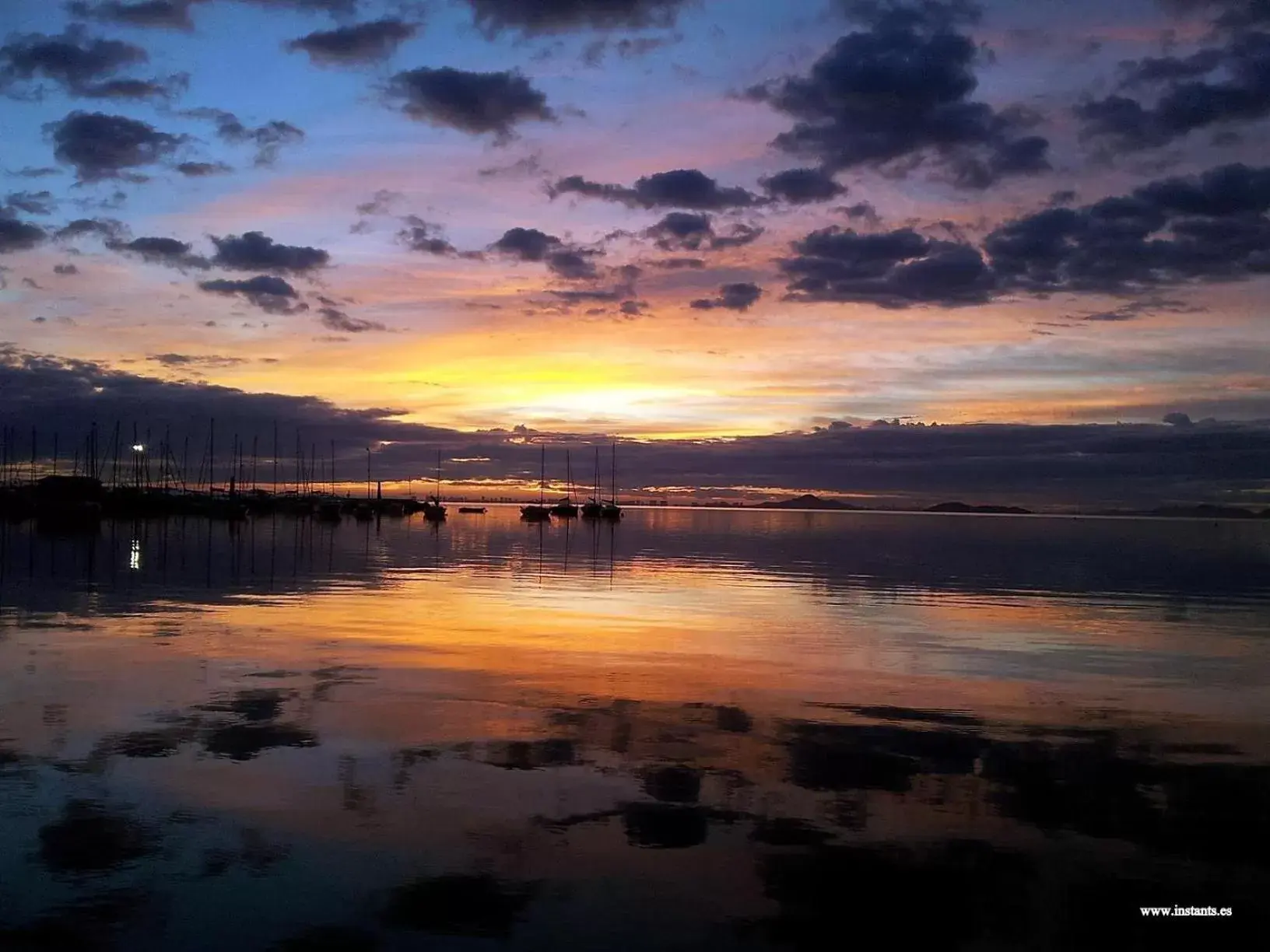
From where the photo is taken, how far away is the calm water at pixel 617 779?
28.8 feet

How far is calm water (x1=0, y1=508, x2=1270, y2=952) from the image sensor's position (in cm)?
879

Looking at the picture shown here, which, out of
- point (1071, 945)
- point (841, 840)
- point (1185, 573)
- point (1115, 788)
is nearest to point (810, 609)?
point (1115, 788)

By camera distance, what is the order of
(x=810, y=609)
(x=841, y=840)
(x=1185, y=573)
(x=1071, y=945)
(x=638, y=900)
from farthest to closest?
(x=1185, y=573)
(x=810, y=609)
(x=841, y=840)
(x=638, y=900)
(x=1071, y=945)

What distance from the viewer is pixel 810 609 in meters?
32.0

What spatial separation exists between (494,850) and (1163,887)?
6.17 meters

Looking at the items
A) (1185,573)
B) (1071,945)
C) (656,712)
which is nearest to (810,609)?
(656,712)

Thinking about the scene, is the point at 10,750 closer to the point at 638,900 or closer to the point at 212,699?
the point at 212,699

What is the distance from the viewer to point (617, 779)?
41.5 feet

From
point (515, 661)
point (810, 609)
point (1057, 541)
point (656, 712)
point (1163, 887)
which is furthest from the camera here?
point (1057, 541)

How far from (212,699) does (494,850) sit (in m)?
8.53

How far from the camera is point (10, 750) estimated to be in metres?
13.2

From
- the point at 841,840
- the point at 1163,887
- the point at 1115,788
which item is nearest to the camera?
the point at 1163,887

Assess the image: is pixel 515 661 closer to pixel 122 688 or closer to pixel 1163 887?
pixel 122 688

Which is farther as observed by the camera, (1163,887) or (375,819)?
(375,819)
